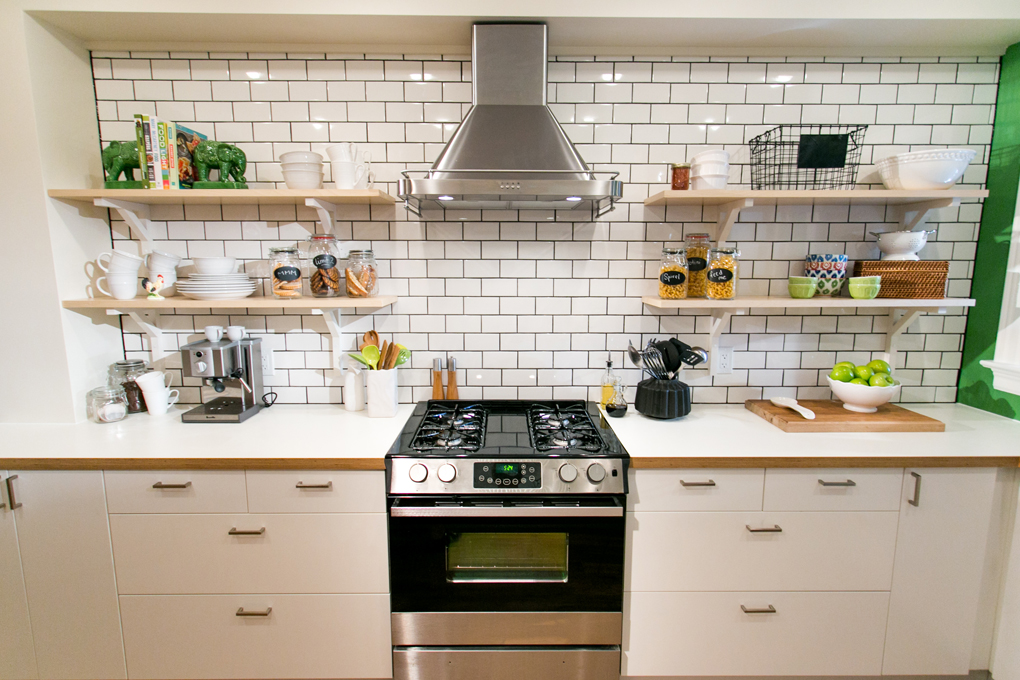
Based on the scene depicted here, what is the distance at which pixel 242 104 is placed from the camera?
78.2 inches

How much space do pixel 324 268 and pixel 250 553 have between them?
3.40ft

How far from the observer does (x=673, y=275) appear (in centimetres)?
186

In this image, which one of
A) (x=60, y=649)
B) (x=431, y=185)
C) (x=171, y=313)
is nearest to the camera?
(x=431, y=185)

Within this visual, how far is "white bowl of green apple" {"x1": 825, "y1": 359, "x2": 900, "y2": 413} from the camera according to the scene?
1.87 m

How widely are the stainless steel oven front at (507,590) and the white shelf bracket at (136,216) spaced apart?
154 centimetres

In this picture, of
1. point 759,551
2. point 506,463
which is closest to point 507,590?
point 506,463

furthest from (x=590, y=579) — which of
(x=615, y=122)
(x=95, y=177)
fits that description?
(x=95, y=177)

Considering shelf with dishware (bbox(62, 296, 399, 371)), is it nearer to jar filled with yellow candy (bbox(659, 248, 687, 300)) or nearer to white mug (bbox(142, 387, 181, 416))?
white mug (bbox(142, 387, 181, 416))

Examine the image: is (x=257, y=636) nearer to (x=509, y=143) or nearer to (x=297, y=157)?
(x=297, y=157)

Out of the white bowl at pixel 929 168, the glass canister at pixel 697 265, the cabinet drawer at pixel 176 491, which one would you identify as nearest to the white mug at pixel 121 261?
the cabinet drawer at pixel 176 491

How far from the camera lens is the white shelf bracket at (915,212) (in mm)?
1902

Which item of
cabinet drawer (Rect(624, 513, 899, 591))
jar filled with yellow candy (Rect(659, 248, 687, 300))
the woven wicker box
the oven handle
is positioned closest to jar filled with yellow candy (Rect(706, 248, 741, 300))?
jar filled with yellow candy (Rect(659, 248, 687, 300))

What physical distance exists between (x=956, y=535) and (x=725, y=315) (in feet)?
3.39

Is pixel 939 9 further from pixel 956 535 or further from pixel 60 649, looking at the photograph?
pixel 60 649
